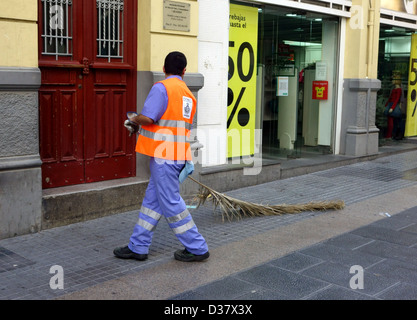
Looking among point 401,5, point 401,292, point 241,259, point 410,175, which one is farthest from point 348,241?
point 401,5

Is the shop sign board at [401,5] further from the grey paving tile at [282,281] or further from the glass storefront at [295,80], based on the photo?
the grey paving tile at [282,281]

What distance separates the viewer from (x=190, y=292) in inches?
171

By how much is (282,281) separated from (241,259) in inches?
26.7

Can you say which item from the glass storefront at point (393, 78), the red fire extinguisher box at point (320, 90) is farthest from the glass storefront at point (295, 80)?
the glass storefront at point (393, 78)

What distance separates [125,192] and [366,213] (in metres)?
3.09

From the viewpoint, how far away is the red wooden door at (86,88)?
6.36m

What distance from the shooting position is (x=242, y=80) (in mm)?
9172

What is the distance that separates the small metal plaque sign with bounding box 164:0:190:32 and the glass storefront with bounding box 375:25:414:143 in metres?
7.08

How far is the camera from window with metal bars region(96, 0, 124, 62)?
6805mm

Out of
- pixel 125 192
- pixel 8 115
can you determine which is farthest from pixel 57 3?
pixel 125 192

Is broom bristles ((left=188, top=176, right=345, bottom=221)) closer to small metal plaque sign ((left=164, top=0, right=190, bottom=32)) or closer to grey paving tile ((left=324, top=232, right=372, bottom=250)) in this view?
grey paving tile ((left=324, top=232, right=372, bottom=250))

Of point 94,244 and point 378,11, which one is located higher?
point 378,11
